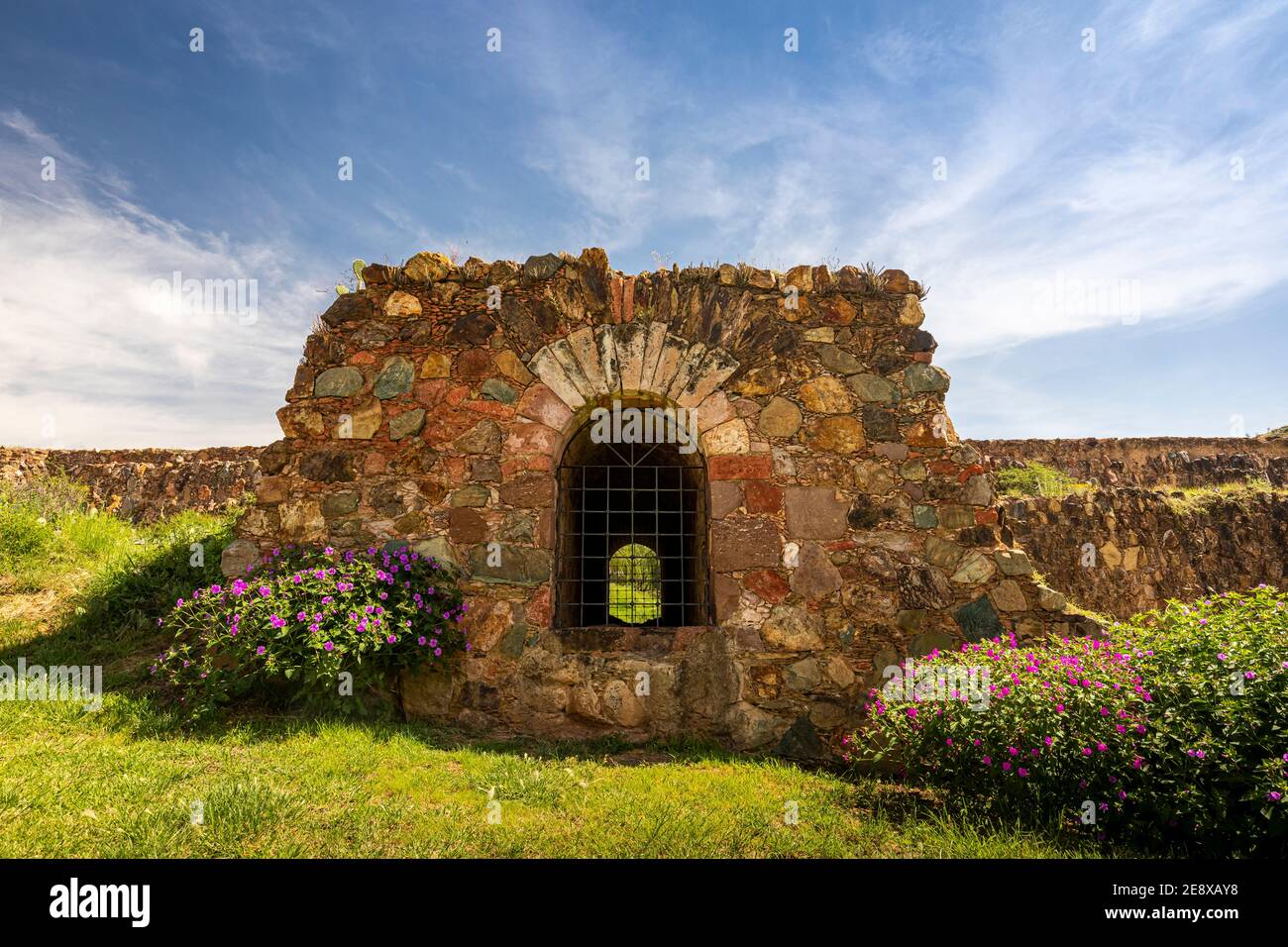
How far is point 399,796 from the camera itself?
3158mm

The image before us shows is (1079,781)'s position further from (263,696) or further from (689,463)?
(263,696)

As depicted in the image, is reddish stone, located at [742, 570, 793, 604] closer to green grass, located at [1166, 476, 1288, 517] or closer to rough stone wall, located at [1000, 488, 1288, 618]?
rough stone wall, located at [1000, 488, 1288, 618]

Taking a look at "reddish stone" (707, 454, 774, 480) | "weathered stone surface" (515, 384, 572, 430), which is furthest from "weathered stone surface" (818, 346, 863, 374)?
"weathered stone surface" (515, 384, 572, 430)

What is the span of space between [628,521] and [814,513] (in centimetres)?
321

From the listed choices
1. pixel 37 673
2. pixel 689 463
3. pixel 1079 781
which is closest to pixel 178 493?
pixel 37 673

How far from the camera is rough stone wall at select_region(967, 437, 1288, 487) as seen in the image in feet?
40.8

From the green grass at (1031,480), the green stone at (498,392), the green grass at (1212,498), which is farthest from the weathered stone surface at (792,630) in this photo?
the green grass at (1031,480)

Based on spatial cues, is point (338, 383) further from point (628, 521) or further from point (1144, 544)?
point (1144, 544)

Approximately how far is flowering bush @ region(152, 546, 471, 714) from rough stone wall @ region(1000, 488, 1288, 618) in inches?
239

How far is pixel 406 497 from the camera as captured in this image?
480cm

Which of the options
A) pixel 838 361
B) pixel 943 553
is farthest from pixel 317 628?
pixel 943 553

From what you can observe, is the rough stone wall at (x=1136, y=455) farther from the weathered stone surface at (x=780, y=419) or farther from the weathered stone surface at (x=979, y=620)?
the weathered stone surface at (x=780, y=419)

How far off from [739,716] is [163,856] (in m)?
3.12

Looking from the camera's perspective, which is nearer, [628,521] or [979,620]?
[979,620]
